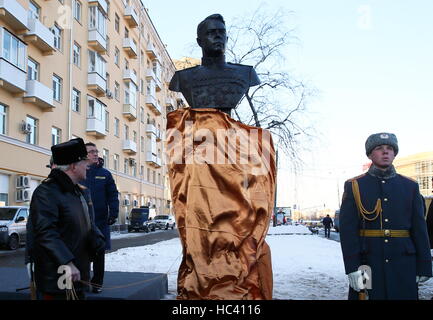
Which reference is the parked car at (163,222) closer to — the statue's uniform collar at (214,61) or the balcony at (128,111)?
the balcony at (128,111)

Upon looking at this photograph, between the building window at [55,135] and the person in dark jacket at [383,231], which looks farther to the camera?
the building window at [55,135]

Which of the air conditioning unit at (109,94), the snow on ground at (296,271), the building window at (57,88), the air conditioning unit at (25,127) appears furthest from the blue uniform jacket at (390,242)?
the air conditioning unit at (109,94)

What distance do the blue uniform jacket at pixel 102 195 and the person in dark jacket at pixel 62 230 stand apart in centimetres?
224

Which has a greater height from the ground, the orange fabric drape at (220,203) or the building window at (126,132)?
the building window at (126,132)

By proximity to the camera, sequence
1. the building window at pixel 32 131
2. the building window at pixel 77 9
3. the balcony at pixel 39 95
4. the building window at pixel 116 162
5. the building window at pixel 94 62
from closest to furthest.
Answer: the balcony at pixel 39 95 → the building window at pixel 32 131 → the building window at pixel 77 9 → the building window at pixel 94 62 → the building window at pixel 116 162

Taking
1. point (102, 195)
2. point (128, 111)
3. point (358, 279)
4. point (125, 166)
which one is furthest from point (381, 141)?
point (125, 166)

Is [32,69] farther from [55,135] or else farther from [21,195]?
[21,195]

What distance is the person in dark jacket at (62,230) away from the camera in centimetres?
250

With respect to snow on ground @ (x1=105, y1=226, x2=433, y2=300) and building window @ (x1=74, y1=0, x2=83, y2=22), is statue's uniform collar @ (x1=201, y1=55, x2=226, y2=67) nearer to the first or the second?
snow on ground @ (x1=105, y1=226, x2=433, y2=300)

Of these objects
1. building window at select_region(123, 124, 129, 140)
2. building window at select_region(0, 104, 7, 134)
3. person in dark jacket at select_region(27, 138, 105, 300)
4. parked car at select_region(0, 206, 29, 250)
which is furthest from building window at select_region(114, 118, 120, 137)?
person in dark jacket at select_region(27, 138, 105, 300)

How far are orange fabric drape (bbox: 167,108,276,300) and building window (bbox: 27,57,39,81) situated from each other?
19674 mm

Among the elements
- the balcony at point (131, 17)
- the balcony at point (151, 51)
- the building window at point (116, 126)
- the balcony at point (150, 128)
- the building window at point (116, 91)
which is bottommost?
the building window at point (116, 126)

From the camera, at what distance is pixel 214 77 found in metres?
3.86

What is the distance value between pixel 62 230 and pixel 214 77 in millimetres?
1904
